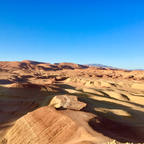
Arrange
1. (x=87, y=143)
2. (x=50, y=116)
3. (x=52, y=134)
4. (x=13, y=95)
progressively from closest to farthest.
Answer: (x=87, y=143) → (x=52, y=134) → (x=50, y=116) → (x=13, y=95)

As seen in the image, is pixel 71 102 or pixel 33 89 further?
pixel 33 89

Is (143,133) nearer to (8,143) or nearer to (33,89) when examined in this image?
(8,143)

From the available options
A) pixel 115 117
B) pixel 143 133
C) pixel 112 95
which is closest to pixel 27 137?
pixel 143 133

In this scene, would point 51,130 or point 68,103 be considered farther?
point 68,103

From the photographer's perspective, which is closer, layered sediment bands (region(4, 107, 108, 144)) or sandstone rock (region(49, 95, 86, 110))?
layered sediment bands (region(4, 107, 108, 144))

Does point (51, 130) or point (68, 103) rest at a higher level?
point (68, 103)

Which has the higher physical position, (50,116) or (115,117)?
(50,116)

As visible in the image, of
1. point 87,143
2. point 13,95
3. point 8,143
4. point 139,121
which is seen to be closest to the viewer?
point 87,143

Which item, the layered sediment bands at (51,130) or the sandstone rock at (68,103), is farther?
the sandstone rock at (68,103)
